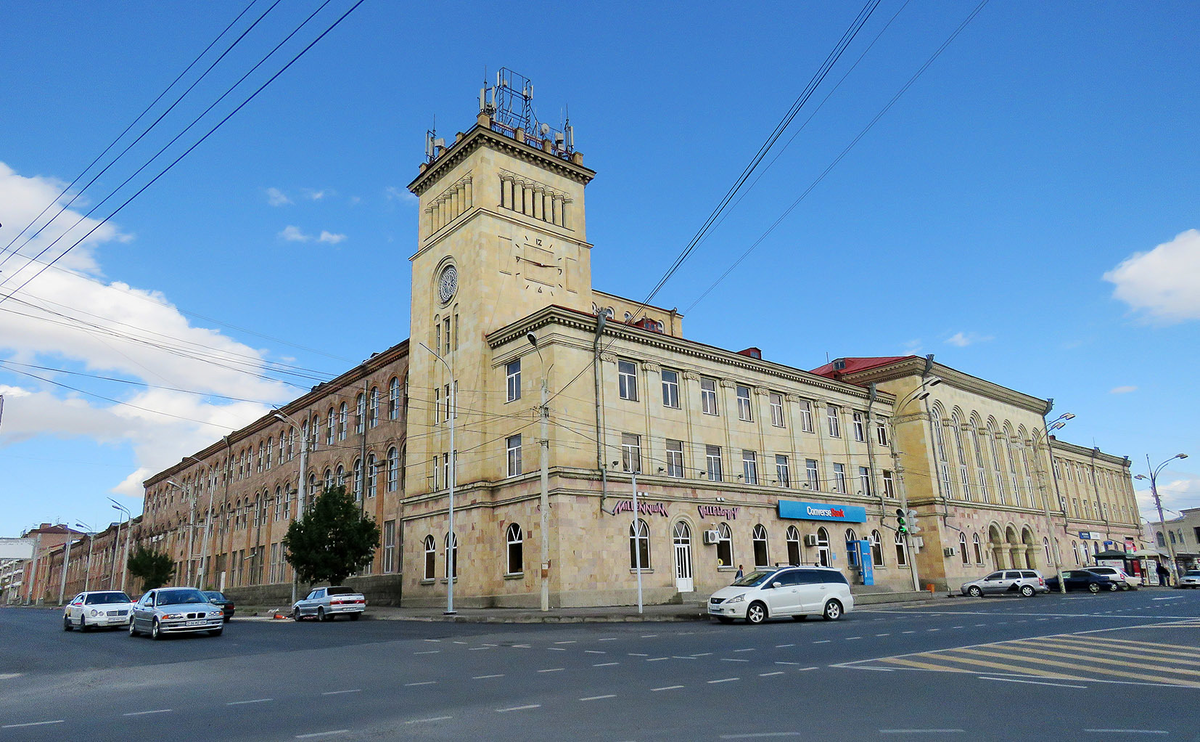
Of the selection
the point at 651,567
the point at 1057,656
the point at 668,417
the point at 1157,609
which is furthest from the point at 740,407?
the point at 1057,656

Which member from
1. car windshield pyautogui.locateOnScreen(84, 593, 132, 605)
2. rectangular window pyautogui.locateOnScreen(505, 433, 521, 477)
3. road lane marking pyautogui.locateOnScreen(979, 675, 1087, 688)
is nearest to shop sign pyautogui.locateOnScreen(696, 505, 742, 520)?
rectangular window pyautogui.locateOnScreen(505, 433, 521, 477)

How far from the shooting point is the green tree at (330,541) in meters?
38.5

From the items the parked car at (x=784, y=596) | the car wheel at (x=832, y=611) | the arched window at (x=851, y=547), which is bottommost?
the car wheel at (x=832, y=611)

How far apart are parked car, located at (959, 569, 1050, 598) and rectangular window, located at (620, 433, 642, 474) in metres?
23.7

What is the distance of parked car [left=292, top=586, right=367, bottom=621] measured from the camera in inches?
1273

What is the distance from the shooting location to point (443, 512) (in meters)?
37.8

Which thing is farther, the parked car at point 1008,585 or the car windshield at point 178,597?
the parked car at point 1008,585

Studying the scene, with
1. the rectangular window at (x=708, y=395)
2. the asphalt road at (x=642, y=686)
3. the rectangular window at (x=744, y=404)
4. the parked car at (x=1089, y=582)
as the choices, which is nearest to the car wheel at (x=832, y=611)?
the asphalt road at (x=642, y=686)

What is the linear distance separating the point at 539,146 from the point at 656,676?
117 feet

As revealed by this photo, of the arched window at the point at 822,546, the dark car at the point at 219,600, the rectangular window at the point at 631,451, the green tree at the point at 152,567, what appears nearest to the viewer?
the dark car at the point at 219,600

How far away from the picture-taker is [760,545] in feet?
132

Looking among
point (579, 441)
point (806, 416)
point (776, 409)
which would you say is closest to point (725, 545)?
point (776, 409)

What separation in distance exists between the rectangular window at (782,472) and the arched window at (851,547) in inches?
220

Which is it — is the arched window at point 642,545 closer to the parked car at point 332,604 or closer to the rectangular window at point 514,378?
the rectangular window at point 514,378
